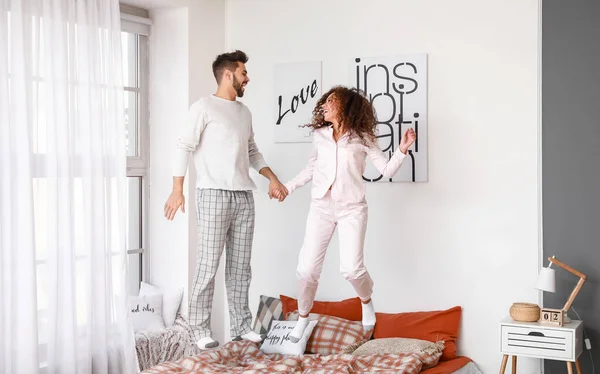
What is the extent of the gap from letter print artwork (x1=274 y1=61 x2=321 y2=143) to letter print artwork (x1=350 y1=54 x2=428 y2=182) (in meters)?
0.27

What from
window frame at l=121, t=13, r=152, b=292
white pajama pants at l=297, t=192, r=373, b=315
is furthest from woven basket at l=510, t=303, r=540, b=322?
window frame at l=121, t=13, r=152, b=292

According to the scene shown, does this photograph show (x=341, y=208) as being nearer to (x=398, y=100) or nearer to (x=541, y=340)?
(x=398, y=100)

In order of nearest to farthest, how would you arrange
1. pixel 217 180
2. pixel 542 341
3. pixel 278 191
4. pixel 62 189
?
pixel 542 341 → pixel 62 189 → pixel 217 180 → pixel 278 191

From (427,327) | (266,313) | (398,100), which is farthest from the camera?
(266,313)

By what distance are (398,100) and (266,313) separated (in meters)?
1.47

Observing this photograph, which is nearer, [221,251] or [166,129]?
[221,251]

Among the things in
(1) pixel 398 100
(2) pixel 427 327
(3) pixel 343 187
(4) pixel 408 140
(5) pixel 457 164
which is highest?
(1) pixel 398 100

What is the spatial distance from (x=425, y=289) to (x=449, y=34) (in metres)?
1.43

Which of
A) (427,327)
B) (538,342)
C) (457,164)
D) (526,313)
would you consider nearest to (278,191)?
(457,164)

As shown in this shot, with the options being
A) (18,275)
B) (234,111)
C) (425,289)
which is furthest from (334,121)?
(18,275)

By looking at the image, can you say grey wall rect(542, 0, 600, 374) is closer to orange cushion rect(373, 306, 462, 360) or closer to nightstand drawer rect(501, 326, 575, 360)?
nightstand drawer rect(501, 326, 575, 360)

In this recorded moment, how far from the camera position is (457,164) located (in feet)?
13.3

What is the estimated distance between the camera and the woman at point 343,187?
3.70m

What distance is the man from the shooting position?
3.69 meters
